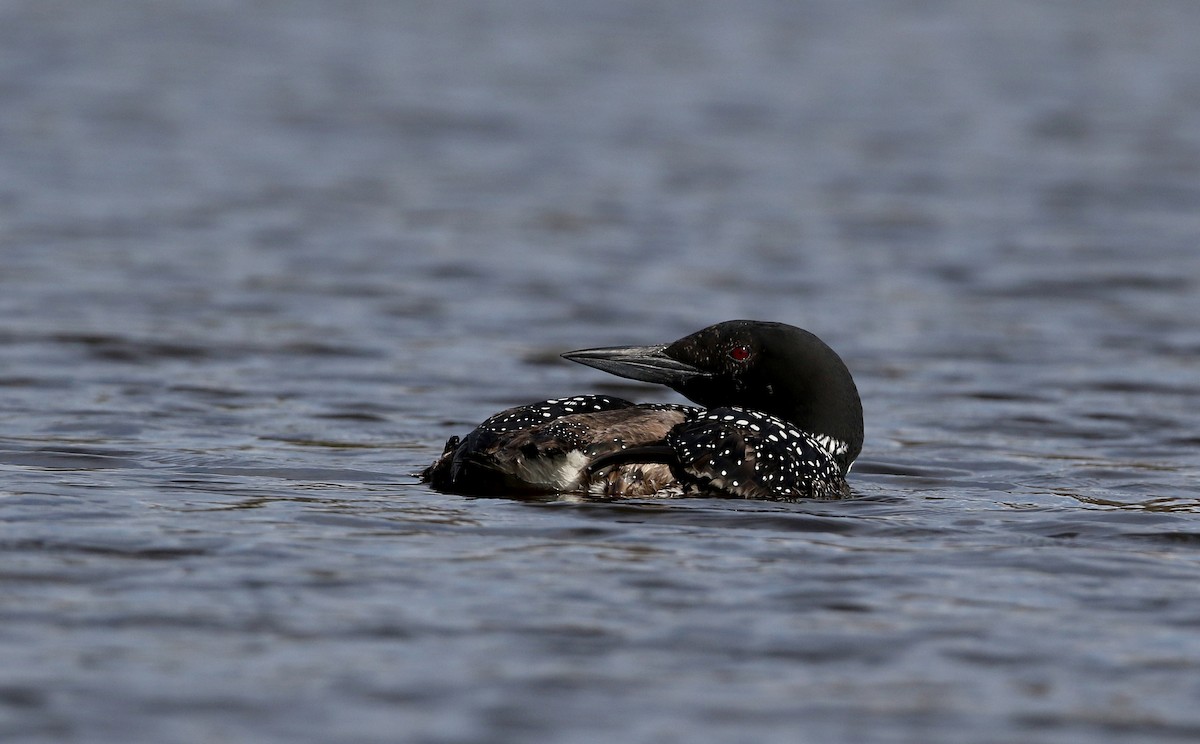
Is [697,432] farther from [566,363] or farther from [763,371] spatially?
[566,363]

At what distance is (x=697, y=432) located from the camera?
6.42m

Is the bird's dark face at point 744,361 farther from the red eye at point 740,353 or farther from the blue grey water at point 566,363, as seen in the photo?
the blue grey water at point 566,363

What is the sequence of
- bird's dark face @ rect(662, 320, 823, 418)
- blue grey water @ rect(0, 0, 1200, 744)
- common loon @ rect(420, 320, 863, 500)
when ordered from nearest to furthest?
blue grey water @ rect(0, 0, 1200, 744) < common loon @ rect(420, 320, 863, 500) < bird's dark face @ rect(662, 320, 823, 418)

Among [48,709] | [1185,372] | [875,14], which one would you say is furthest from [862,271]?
[875,14]

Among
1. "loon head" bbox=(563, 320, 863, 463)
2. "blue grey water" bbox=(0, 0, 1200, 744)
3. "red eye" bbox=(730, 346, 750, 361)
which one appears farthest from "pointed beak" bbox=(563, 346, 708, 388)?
"blue grey water" bbox=(0, 0, 1200, 744)

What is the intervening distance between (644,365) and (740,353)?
0.33 meters

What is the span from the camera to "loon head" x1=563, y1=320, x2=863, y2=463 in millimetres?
6941

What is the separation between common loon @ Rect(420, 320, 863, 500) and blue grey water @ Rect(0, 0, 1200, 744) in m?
0.14

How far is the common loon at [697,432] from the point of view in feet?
20.5

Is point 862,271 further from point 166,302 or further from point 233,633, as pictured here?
point 233,633

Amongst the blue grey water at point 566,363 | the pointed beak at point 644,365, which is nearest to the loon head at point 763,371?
the pointed beak at point 644,365

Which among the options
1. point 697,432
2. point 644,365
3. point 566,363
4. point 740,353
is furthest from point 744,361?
point 566,363

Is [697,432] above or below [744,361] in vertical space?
below

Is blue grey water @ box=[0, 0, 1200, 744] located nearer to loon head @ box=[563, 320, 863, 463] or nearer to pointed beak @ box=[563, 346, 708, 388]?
loon head @ box=[563, 320, 863, 463]
